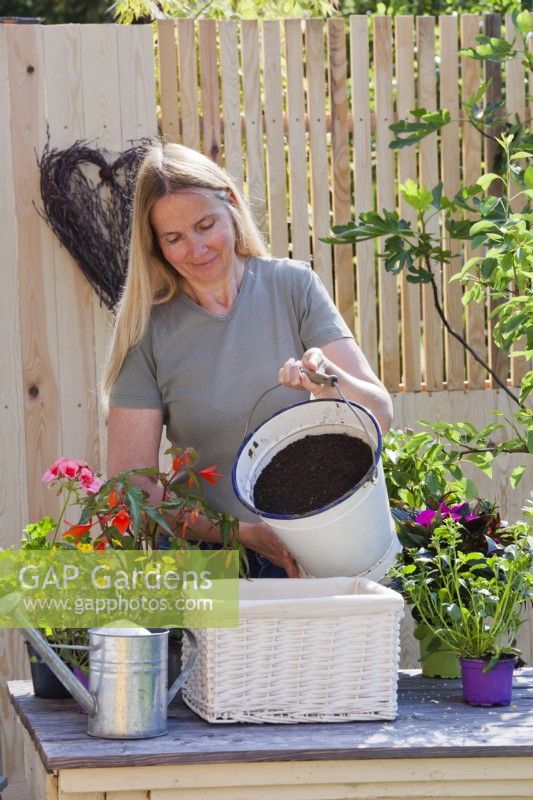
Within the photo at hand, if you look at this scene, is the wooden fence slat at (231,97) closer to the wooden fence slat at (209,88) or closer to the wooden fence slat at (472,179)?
the wooden fence slat at (209,88)

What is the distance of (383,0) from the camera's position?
21.9 feet

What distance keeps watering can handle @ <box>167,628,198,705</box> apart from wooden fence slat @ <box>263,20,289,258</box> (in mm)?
1909

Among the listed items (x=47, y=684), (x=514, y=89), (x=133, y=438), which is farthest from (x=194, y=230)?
(x=514, y=89)

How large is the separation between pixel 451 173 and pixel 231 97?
68 centimetres

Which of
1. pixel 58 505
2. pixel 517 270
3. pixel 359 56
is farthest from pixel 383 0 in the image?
pixel 517 270

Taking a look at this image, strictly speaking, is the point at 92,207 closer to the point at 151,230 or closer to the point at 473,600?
the point at 151,230

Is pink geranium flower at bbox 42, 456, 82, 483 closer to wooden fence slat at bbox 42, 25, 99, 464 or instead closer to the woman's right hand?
the woman's right hand

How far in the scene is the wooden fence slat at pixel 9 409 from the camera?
3197 mm

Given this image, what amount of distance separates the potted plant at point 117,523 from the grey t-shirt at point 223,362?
0.24 m

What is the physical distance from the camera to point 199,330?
2.11 m

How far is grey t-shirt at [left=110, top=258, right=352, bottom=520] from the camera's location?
6.81ft

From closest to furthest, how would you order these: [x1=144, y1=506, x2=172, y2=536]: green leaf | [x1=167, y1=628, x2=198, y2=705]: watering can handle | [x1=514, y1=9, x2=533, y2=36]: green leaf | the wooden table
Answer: the wooden table
[x1=167, y1=628, x2=198, y2=705]: watering can handle
[x1=144, y1=506, x2=172, y2=536]: green leaf
[x1=514, y1=9, x2=533, y2=36]: green leaf

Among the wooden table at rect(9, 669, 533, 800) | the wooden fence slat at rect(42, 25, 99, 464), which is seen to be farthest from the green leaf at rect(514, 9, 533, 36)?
the wooden table at rect(9, 669, 533, 800)

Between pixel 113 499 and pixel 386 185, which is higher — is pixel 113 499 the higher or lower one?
the lower one
